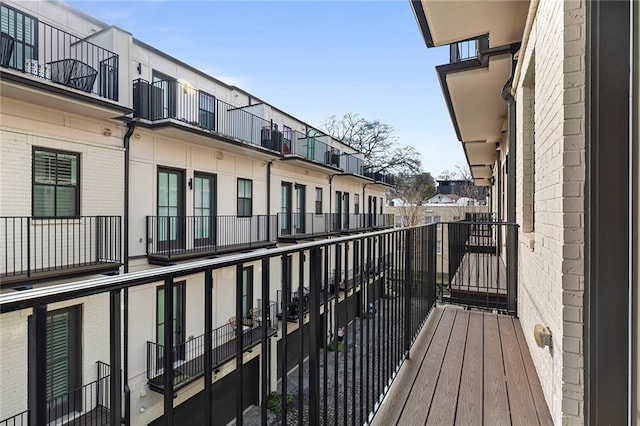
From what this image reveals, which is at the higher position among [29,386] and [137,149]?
[137,149]

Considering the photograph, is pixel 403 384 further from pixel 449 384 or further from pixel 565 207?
pixel 565 207

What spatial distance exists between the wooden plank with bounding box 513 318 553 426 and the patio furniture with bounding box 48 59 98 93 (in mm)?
6999

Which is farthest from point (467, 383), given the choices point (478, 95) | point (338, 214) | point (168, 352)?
point (338, 214)

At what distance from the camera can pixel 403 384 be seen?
85.9 inches

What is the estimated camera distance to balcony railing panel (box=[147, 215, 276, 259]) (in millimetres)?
7094

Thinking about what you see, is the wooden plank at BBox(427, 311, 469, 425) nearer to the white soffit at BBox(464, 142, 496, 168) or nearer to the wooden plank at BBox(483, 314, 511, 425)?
the wooden plank at BBox(483, 314, 511, 425)

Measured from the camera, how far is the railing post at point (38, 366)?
0.52m

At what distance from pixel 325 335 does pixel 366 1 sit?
539 centimetres

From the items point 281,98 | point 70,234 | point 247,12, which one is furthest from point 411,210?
point 70,234

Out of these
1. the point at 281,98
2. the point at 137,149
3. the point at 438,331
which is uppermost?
the point at 281,98

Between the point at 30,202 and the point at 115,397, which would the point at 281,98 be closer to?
the point at 30,202

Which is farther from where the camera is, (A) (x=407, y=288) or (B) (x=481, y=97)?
(B) (x=481, y=97)

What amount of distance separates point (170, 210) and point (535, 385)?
7332 mm

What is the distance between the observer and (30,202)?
17.2 feet
